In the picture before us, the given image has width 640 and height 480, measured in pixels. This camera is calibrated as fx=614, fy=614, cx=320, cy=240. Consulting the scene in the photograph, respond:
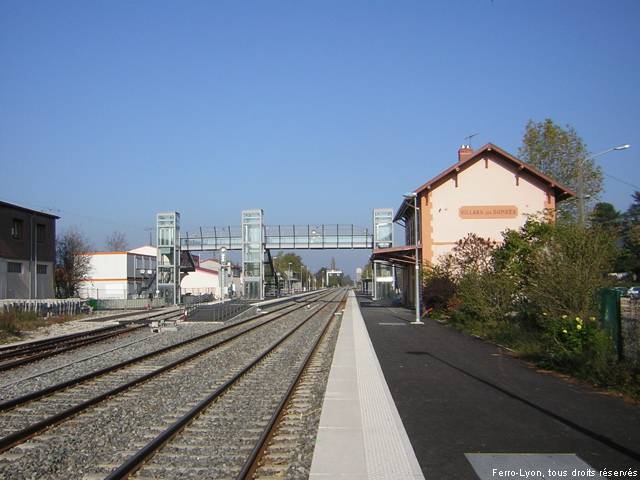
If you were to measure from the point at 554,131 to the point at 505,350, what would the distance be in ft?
126

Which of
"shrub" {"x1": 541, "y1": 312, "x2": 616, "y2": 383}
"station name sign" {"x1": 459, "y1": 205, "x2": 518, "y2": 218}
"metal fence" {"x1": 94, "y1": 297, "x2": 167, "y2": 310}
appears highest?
"station name sign" {"x1": 459, "y1": 205, "x2": 518, "y2": 218}

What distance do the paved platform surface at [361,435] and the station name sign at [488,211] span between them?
26.1 m

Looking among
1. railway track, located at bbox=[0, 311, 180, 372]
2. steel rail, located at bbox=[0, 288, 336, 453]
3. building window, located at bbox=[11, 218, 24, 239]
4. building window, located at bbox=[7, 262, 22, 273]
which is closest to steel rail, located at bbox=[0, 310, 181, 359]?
railway track, located at bbox=[0, 311, 180, 372]

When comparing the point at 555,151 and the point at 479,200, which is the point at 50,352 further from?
the point at 555,151

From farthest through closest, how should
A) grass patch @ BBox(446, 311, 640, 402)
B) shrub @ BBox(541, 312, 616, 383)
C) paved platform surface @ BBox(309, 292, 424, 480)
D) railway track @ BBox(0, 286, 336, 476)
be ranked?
shrub @ BBox(541, 312, 616, 383) < grass patch @ BBox(446, 311, 640, 402) < railway track @ BBox(0, 286, 336, 476) < paved platform surface @ BBox(309, 292, 424, 480)

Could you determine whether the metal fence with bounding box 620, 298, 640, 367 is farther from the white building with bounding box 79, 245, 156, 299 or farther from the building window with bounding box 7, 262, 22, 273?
the white building with bounding box 79, 245, 156, 299

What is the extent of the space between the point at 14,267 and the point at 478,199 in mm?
31865

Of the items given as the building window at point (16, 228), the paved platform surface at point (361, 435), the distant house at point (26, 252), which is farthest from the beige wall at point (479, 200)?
the building window at point (16, 228)

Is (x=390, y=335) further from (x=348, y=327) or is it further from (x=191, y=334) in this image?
(x=191, y=334)

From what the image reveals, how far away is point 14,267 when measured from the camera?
4300 cm

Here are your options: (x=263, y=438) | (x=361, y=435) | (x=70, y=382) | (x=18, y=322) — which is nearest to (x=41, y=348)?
(x=70, y=382)

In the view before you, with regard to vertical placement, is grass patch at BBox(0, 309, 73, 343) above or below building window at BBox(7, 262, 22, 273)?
below

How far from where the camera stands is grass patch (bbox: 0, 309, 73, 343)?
23.9 m

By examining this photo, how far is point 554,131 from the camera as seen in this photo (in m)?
50.3
